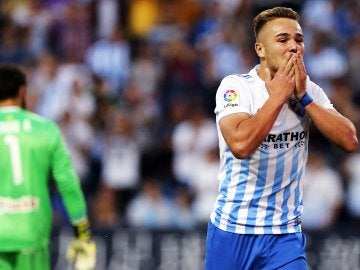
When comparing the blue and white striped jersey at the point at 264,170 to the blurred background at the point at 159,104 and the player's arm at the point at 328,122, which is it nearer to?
the player's arm at the point at 328,122

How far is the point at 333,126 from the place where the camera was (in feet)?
18.1

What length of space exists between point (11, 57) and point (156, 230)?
15.3ft

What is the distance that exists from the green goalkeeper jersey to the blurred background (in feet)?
13.6

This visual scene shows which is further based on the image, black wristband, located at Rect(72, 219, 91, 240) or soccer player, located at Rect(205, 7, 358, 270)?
black wristband, located at Rect(72, 219, 91, 240)

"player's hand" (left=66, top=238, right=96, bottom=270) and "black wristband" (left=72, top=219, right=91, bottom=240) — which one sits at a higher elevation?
"black wristband" (left=72, top=219, right=91, bottom=240)

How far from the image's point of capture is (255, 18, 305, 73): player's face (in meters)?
5.50

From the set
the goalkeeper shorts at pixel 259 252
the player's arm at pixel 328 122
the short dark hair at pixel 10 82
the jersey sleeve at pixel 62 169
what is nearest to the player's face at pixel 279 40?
the player's arm at pixel 328 122

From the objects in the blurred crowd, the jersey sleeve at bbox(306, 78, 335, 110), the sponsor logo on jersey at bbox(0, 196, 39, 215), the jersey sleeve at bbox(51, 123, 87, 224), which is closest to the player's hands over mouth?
the jersey sleeve at bbox(306, 78, 335, 110)

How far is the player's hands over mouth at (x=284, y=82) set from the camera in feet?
17.4

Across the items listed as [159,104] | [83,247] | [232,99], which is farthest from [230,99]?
[159,104]

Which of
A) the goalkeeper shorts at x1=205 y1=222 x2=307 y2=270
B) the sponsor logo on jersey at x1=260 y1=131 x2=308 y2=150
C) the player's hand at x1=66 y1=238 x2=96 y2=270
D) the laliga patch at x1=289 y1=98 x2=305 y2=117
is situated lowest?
the player's hand at x1=66 y1=238 x2=96 y2=270

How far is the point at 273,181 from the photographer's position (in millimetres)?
5680

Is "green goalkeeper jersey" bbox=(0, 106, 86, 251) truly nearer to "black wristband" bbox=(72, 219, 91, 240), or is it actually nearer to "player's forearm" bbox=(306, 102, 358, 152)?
"black wristband" bbox=(72, 219, 91, 240)

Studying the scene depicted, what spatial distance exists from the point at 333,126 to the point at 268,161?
1.34 feet
